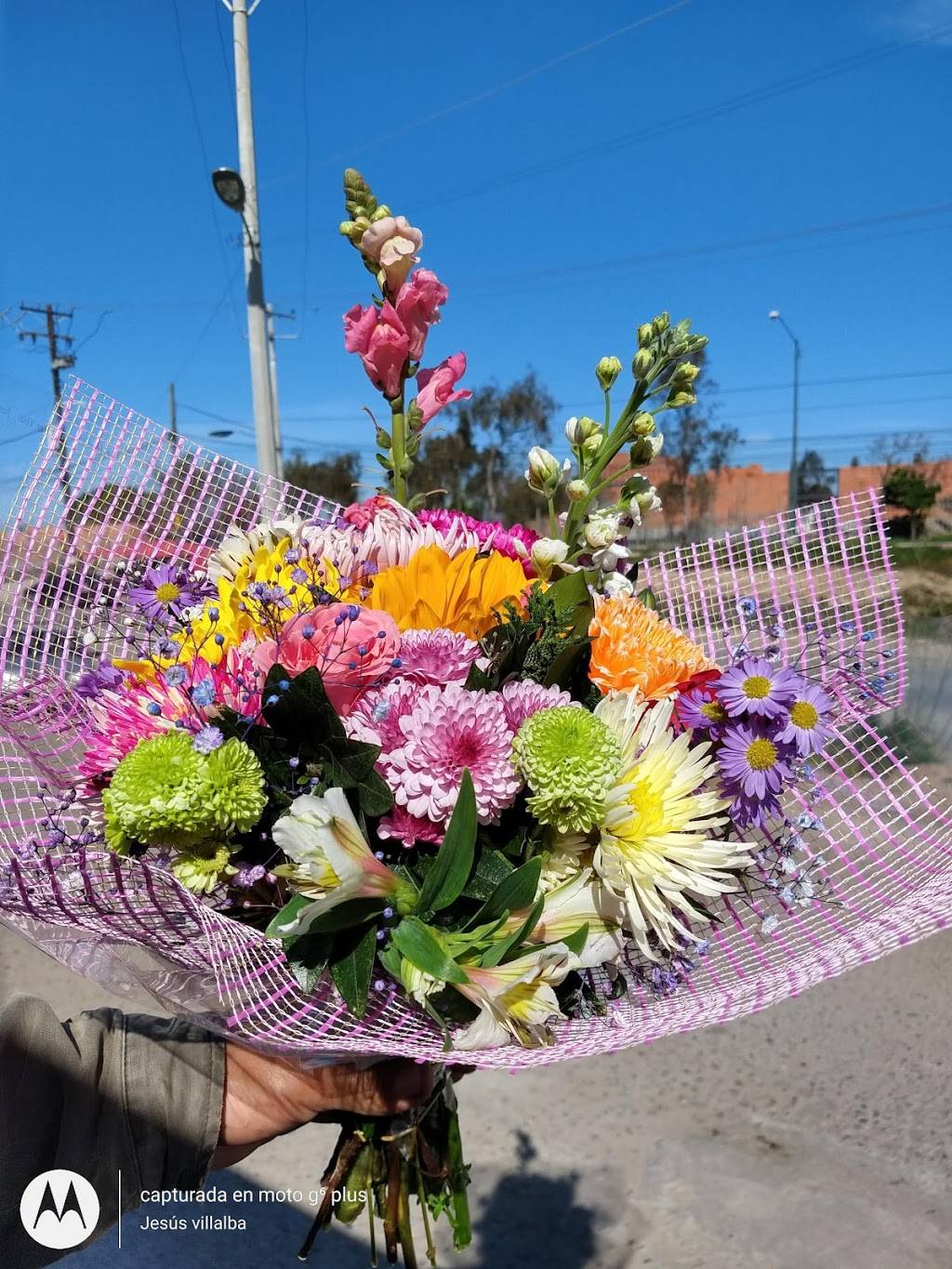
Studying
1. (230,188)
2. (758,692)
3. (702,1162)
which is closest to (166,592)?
(758,692)

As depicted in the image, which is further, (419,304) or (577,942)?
(419,304)

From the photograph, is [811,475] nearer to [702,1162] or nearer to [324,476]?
[324,476]

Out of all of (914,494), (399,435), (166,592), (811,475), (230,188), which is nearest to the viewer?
(166,592)

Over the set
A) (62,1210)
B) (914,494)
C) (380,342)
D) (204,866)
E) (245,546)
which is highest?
(914,494)

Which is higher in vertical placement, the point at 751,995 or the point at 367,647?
the point at 367,647

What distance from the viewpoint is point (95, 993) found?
3727 mm

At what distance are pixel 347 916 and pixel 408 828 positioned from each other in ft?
0.38

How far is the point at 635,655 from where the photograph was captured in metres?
1.18

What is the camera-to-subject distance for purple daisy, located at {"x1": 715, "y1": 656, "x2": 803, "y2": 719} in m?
1.14

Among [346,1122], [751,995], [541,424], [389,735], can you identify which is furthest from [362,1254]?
[541,424]

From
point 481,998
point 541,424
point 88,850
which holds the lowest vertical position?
point 481,998

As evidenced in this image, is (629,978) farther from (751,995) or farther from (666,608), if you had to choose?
(666,608)

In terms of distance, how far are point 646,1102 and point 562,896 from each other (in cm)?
232

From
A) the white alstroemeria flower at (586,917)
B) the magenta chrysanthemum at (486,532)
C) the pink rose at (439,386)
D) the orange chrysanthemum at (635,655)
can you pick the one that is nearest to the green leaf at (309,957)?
the white alstroemeria flower at (586,917)
